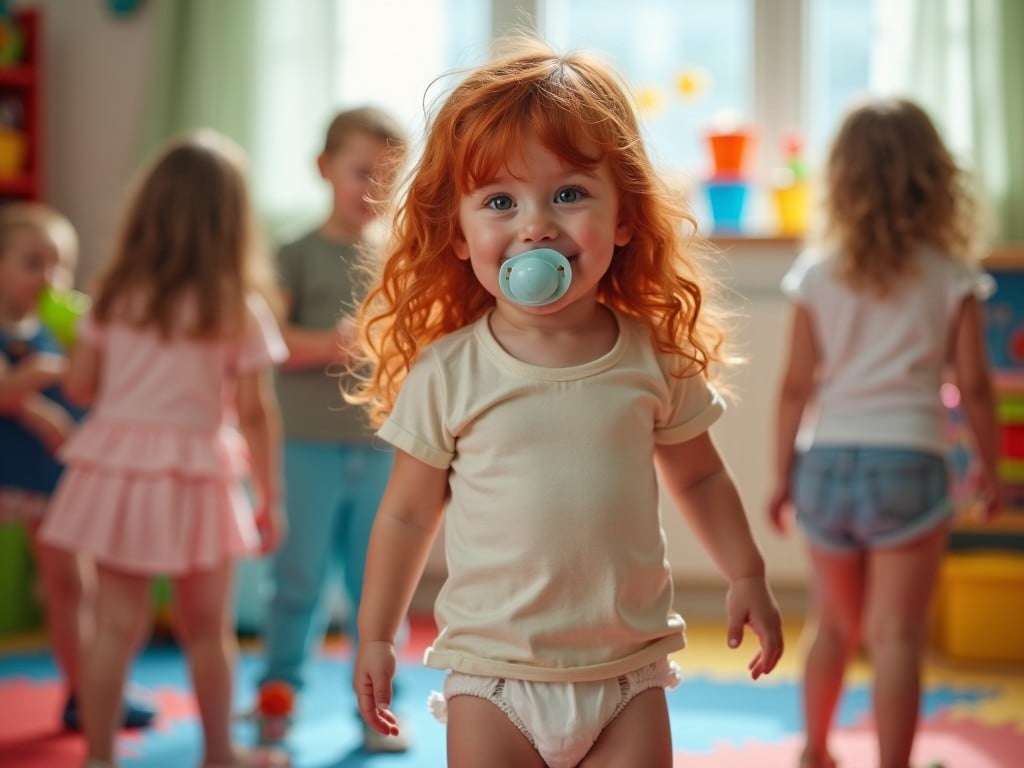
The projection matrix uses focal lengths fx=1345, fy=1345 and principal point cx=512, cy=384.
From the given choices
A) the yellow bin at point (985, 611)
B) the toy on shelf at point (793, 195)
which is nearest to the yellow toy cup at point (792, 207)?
the toy on shelf at point (793, 195)

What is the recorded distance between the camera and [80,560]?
2.47 meters

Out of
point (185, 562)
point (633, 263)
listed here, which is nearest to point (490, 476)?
point (633, 263)

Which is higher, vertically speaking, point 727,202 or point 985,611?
point 727,202

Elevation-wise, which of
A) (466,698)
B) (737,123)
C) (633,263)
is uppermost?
(737,123)

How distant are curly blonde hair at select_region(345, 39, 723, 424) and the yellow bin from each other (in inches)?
70.2

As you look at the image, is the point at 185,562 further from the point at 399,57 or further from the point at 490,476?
the point at 399,57

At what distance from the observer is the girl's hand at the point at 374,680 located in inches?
47.9

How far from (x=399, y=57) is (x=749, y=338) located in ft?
3.77

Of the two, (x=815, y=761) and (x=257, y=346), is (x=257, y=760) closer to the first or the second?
(x=257, y=346)

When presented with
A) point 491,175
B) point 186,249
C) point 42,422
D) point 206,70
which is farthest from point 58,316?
point 491,175

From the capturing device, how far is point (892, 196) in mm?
1994

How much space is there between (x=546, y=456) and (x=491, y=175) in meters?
0.26

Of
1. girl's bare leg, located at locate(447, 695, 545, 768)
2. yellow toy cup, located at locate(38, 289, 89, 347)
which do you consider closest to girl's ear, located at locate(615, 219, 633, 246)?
girl's bare leg, located at locate(447, 695, 545, 768)

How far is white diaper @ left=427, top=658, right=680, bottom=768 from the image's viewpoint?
3.90 feet
